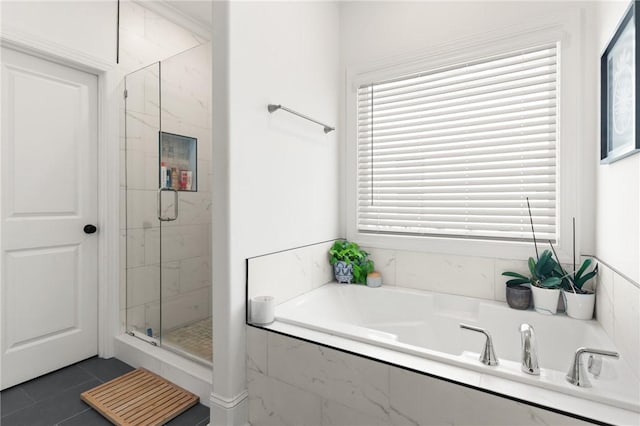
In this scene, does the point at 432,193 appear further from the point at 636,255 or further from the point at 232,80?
the point at 232,80

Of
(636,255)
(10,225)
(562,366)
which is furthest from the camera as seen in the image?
(10,225)

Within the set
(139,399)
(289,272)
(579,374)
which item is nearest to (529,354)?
(579,374)

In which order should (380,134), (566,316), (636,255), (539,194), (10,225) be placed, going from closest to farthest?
(636,255) < (566,316) < (539,194) < (10,225) < (380,134)

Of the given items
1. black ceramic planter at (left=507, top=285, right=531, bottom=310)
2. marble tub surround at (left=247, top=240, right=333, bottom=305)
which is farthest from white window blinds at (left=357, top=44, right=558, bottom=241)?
marble tub surround at (left=247, top=240, right=333, bottom=305)

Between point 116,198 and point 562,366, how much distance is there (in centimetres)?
292

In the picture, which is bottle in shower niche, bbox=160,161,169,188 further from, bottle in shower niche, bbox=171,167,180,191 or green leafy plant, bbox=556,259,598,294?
green leafy plant, bbox=556,259,598,294

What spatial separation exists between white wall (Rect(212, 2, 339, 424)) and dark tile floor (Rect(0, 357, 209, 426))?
65 cm

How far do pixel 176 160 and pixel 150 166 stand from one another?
0.21 meters

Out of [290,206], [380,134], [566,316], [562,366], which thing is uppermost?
[380,134]

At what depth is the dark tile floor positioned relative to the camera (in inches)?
65.0

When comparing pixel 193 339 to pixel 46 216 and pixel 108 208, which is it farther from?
pixel 46 216

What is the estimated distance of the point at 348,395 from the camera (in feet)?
4.37

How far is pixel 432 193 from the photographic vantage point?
2.10 m

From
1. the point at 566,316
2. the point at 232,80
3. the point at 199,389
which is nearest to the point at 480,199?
the point at 566,316
